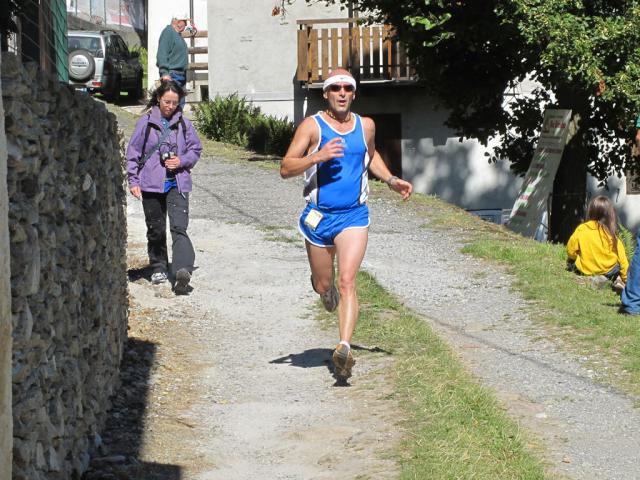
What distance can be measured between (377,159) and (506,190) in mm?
18732

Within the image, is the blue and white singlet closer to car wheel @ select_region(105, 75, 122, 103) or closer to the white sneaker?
the white sneaker

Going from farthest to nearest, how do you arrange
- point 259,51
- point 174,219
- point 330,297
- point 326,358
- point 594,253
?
point 259,51
point 594,253
point 174,219
point 326,358
point 330,297

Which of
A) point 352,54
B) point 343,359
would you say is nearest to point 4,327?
point 343,359

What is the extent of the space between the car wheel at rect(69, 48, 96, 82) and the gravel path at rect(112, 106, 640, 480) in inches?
81.8

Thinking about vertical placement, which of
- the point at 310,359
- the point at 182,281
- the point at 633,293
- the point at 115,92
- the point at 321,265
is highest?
the point at 115,92

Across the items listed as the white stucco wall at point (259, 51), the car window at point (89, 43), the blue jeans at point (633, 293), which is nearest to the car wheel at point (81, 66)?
the blue jeans at point (633, 293)

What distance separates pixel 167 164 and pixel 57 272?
187 inches

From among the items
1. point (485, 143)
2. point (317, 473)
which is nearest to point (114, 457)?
point (317, 473)

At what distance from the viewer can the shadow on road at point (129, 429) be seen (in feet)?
18.5

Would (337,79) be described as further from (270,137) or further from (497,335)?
(270,137)

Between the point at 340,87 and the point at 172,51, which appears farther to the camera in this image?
the point at 172,51

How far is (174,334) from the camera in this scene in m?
8.84

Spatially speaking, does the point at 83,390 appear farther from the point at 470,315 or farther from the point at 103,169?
the point at 470,315

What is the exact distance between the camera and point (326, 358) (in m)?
8.06
